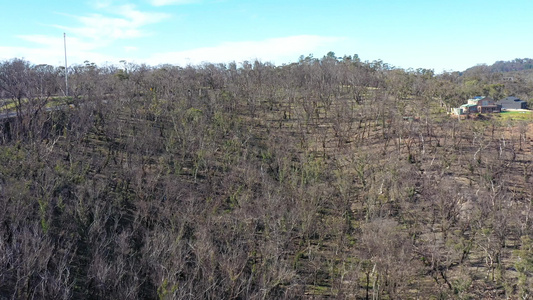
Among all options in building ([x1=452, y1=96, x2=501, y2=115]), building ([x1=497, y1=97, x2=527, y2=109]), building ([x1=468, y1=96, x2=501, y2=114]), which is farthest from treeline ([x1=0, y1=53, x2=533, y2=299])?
building ([x1=497, y1=97, x2=527, y2=109])

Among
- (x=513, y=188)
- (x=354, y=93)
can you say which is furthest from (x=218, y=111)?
(x=513, y=188)

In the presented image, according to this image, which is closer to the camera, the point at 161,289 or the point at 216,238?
the point at 161,289

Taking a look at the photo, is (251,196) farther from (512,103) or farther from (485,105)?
(512,103)

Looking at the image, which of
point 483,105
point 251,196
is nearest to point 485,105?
point 483,105

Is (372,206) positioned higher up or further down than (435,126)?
further down

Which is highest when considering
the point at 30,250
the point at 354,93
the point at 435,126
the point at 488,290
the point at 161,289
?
the point at 354,93

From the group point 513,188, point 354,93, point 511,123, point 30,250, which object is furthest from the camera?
point 354,93

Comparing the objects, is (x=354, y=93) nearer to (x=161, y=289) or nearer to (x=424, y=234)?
(x=424, y=234)
